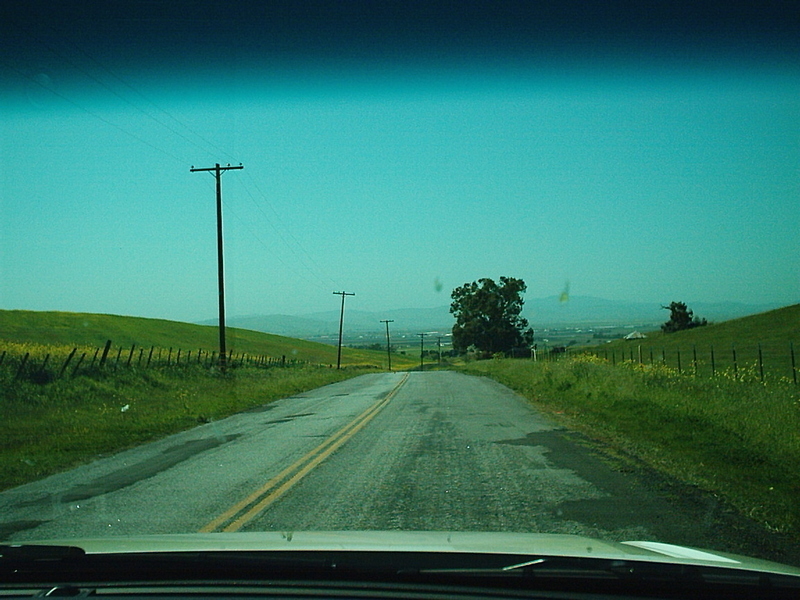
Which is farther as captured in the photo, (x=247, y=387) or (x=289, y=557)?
(x=247, y=387)

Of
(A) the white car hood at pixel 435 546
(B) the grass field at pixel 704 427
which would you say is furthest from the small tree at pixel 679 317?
(A) the white car hood at pixel 435 546

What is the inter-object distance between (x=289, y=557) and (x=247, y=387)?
2732 centimetres

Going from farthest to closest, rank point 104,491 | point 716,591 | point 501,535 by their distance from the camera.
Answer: point 104,491, point 501,535, point 716,591

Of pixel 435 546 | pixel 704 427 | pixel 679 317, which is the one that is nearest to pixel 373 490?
pixel 435 546

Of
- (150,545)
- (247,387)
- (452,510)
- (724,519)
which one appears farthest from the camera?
(247,387)

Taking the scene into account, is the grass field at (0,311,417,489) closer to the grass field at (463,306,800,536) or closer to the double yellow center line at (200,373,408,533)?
the double yellow center line at (200,373,408,533)

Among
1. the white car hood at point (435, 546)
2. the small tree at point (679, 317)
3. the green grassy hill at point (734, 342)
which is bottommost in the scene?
the white car hood at point (435, 546)

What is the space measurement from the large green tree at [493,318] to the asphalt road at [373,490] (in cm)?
8263

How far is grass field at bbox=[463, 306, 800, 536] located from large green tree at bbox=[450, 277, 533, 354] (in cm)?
7111

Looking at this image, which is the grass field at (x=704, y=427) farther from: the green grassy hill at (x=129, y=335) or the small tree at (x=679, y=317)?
the small tree at (x=679, y=317)

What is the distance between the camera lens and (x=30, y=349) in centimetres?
3456

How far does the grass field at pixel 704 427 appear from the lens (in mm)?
8211

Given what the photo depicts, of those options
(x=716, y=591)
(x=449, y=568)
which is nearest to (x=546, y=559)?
(x=449, y=568)

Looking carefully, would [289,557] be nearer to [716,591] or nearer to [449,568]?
[449,568]
